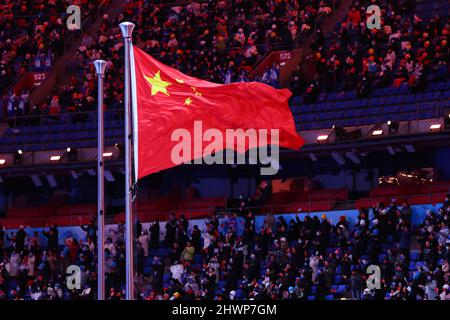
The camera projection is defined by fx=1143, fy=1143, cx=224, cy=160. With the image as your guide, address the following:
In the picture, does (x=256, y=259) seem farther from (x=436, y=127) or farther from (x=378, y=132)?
(x=436, y=127)

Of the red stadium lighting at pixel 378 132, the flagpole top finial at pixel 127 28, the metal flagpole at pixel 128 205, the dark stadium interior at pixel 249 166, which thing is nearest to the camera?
the metal flagpole at pixel 128 205

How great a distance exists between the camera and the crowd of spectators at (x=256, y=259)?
3005 cm

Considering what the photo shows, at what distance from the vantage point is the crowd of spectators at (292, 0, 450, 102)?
37656 millimetres

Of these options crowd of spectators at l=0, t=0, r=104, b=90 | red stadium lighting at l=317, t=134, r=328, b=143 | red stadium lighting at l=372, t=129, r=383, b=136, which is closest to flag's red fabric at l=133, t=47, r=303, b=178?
red stadium lighting at l=372, t=129, r=383, b=136

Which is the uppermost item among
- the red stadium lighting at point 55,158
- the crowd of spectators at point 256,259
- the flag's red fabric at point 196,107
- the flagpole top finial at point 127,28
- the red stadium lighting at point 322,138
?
the red stadium lighting at point 322,138

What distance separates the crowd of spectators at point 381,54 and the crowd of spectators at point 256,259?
19.2 feet

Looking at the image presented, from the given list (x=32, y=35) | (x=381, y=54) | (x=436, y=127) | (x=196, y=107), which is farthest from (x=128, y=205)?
(x=32, y=35)

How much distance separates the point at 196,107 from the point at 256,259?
57.1 ft

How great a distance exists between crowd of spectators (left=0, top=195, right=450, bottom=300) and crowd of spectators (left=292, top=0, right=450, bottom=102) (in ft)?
19.2

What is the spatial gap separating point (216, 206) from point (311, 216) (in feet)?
14.8

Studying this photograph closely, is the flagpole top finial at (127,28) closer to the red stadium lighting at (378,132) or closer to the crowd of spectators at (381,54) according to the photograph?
the red stadium lighting at (378,132)

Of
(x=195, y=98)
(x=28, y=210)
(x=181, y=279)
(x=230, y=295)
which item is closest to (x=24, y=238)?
(x=28, y=210)

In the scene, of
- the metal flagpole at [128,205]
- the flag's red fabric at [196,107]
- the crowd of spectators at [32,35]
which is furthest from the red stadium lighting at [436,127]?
the metal flagpole at [128,205]

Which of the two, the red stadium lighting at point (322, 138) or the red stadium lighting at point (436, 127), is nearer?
the red stadium lighting at point (436, 127)
